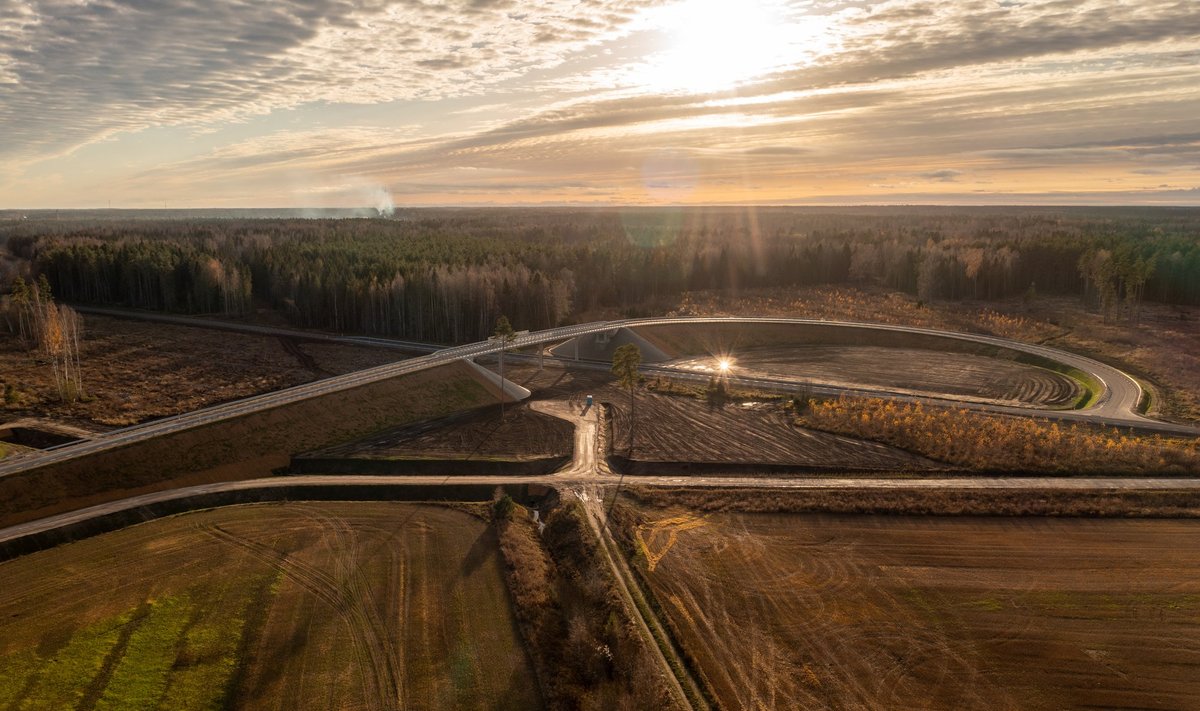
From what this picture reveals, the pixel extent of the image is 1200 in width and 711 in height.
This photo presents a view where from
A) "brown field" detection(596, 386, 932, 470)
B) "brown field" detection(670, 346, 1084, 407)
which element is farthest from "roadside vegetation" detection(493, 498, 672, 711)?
"brown field" detection(670, 346, 1084, 407)

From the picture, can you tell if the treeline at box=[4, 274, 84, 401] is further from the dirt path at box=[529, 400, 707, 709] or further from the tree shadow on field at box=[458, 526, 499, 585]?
the tree shadow on field at box=[458, 526, 499, 585]

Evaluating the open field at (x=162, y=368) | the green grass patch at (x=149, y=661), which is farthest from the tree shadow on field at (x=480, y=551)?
the open field at (x=162, y=368)

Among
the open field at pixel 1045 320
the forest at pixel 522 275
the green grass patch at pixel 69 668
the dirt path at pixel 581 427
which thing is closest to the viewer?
the green grass patch at pixel 69 668

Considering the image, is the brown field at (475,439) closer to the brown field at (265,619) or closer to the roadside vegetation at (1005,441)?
the brown field at (265,619)

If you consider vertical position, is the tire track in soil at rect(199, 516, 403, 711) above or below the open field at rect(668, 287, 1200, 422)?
below

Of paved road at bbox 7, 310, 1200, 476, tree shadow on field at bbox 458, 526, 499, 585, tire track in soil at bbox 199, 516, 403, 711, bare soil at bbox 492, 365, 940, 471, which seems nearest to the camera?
tire track in soil at bbox 199, 516, 403, 711

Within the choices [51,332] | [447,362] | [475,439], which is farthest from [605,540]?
[51,332]

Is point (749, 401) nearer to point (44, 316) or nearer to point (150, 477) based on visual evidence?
point (150, 477)
